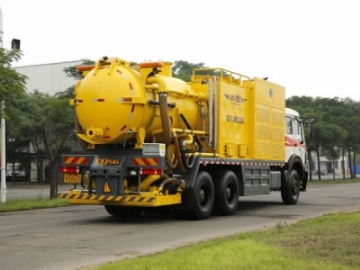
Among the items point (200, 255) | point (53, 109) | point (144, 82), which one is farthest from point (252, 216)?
point (53, 109)

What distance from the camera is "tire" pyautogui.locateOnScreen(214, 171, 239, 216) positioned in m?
14.4

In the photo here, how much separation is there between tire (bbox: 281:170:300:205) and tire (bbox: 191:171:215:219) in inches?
199

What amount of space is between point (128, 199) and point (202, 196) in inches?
87.4

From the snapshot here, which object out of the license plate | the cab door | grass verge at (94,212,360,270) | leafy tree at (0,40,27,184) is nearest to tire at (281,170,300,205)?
the cab door

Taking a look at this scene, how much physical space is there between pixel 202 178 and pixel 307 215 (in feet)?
11.1

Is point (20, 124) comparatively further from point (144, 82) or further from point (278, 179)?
point (144, 82)

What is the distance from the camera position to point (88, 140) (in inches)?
517

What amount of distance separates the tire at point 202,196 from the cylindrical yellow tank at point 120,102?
1.50 meters

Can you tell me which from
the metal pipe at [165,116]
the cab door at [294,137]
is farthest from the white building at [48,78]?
the metal pipe at [165,116]

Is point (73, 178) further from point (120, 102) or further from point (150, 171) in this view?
point (120, 102)

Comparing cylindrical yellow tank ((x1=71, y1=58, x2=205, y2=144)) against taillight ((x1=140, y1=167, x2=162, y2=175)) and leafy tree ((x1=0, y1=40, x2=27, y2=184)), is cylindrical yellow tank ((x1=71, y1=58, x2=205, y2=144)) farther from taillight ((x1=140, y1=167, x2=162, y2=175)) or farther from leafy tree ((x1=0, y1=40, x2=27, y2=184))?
leafy tree ((x1=0, y1=40, x2=27, y2=184))

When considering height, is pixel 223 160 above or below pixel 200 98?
below

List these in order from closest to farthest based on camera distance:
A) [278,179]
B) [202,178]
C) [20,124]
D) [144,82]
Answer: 1. [144,82]
2. [202,178]
3. [278,179]
4. [20,124]

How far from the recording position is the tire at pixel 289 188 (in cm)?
1835
